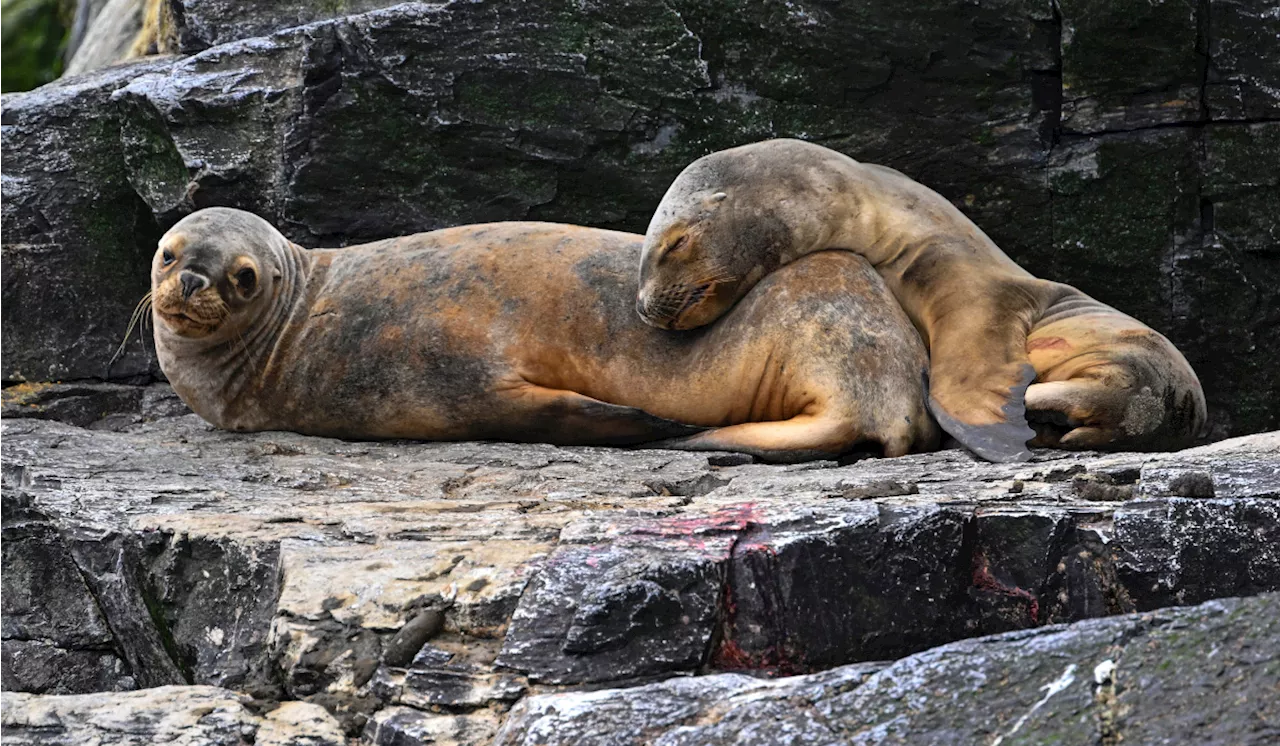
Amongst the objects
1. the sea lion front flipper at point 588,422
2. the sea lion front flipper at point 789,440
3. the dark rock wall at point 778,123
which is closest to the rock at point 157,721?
the sea lion front flipper at point 789,440

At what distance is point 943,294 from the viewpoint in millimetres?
6020

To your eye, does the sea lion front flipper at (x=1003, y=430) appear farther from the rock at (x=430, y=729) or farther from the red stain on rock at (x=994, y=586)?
the rock at (x=430, y=729)

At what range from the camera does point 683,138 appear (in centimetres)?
735

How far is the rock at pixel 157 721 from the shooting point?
3051mm

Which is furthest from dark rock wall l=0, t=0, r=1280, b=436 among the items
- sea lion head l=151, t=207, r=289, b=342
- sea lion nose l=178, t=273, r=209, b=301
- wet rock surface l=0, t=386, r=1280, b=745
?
wet rock surface l=0, t=386, r=1280, b=745

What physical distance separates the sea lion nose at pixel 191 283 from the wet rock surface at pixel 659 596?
1.53 m

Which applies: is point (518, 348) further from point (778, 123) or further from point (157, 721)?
point (157, 721)

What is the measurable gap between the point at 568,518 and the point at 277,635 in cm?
78

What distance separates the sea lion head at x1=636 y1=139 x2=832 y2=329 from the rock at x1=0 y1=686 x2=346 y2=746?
3.00 metres

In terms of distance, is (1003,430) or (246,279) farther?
(246,279)

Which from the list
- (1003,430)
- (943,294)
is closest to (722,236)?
(943,294)

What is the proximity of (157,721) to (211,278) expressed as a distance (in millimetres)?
3233

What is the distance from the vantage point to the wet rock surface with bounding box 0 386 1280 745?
2.71 m

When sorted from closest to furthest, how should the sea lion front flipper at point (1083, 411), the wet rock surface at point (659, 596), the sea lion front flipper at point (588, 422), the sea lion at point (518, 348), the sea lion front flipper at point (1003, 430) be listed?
the wet rock surface at point (659, 596) < the sea lion front flipper at point (1003, 430) < the sea lion front flipper at point (1083, 411) < the sea lion at point (518, 348) < the sea lion front flipper at point (588, 422)
